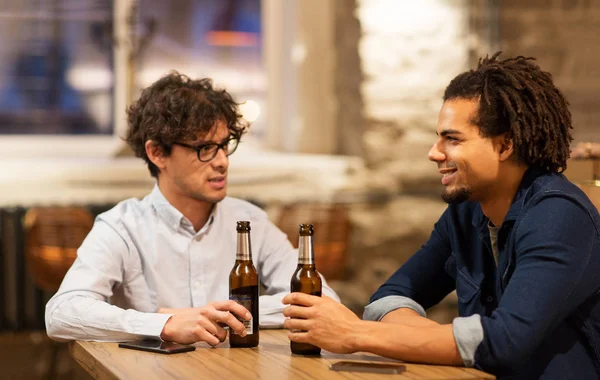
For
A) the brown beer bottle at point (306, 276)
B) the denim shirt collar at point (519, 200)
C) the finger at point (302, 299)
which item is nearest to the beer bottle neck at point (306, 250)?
the brown beer bottle at point (306, 276)

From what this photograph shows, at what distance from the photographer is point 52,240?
4.30 metres

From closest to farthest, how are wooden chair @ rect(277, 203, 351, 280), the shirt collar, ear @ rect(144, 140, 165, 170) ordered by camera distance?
the shirt collar < ear @ rect(144, 140, 165, 170) < wooden chair @ rect(277, 203, 351, 280)

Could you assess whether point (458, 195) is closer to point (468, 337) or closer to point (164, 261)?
point (468, 337)

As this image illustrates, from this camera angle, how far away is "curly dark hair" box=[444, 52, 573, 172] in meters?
2.01

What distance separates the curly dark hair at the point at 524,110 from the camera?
6.58 feet

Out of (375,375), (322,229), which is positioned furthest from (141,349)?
(322,229)

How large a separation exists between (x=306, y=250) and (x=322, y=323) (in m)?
0.18

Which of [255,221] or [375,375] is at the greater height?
[255,221]

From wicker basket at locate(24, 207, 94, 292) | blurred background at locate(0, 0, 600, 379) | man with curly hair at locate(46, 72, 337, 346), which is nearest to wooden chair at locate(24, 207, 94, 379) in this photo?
wicker basket at locate(24, 207, 94, 292)

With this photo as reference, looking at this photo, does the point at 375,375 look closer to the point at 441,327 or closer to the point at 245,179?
the point at 441,327

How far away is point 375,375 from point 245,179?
3.45 meters

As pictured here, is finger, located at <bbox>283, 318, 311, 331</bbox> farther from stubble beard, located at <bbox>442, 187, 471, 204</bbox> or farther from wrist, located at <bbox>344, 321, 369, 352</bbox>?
stubble beard, located at <bbox>442, 187, 471, 204</bbox>

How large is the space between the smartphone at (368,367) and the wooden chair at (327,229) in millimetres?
2717

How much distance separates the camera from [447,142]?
2064mm
